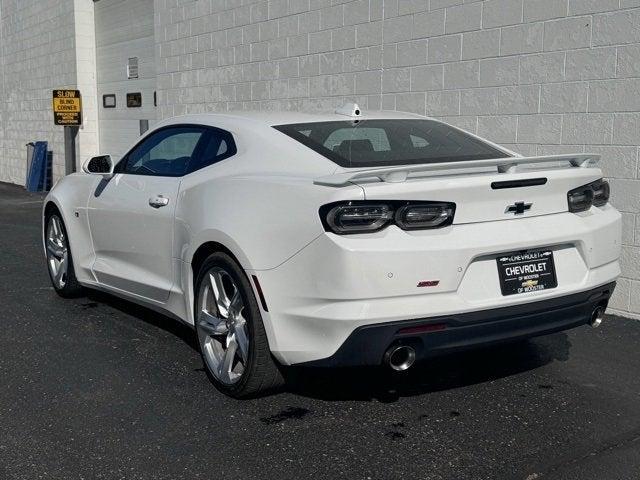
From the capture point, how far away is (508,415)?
→ 4.09m

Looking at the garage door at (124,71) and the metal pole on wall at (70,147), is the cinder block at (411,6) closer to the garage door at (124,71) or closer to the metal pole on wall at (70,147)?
the garage door at (124,71)

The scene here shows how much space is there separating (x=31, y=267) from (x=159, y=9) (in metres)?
5.56

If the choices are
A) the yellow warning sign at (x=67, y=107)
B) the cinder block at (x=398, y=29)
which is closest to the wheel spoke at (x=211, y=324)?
the cinder block at (x=398, y=29)

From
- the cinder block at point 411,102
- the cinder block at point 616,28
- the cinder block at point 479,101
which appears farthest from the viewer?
the cinder block at point 411,102

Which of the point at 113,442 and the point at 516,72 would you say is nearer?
the point at 113,442

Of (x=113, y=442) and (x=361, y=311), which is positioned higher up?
(x=361, y=311)

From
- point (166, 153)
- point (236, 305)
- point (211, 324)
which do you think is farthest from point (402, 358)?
point (166, 153)

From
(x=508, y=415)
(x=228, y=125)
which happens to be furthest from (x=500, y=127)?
(x=508, y=415)

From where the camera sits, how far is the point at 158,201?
4.90 metres

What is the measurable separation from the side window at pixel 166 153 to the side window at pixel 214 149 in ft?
0.16

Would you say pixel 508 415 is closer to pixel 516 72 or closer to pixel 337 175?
pixel 337 175

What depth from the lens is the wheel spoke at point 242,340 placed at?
415cm

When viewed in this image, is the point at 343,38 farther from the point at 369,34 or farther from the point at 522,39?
the point at 522,39

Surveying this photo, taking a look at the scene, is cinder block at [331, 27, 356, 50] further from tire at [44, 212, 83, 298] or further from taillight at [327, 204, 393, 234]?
taillight at [327, 204, 393, 234]
